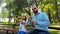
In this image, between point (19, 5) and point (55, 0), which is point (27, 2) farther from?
point (55, 0)

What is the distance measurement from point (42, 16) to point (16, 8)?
2388cm

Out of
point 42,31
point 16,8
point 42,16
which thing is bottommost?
point 42,31

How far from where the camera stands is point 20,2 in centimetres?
2634

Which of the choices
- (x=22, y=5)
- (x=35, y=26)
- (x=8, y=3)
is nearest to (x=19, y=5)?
(x=22, y=5)

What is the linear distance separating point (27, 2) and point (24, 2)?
60cm

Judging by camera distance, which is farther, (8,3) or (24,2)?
(8,3)

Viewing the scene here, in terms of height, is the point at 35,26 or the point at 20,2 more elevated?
the point at 20,2

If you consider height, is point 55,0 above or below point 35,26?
above

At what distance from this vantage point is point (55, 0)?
2388cm

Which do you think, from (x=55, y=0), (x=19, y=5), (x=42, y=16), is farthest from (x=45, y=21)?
(x=19, y=5)

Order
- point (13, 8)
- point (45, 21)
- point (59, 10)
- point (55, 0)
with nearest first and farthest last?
point (45, 21) → point (55, 0) → point (59, 10) → point (13, 8)

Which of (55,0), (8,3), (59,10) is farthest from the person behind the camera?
(8,3)

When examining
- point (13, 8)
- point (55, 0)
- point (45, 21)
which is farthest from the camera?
point (13, 8)

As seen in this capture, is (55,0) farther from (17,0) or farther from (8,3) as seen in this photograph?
(8,3)
